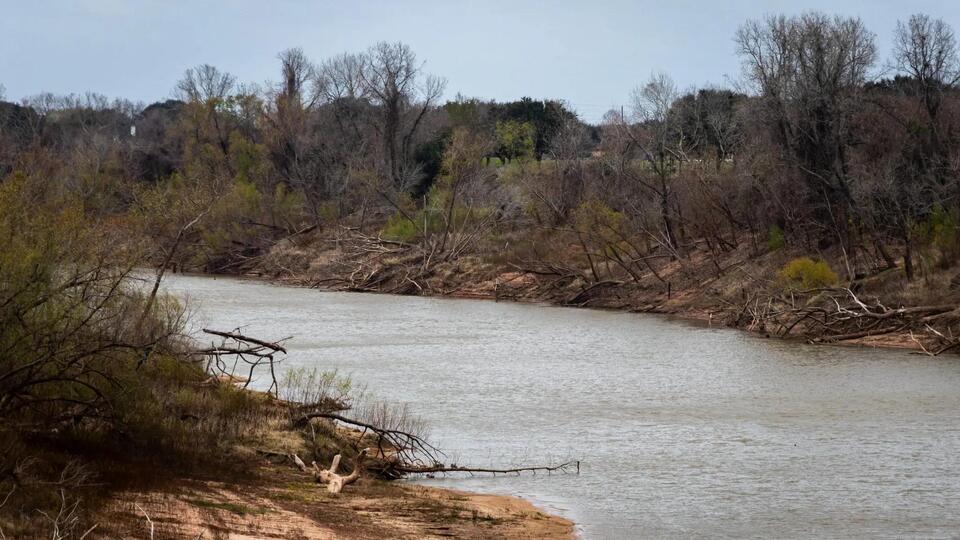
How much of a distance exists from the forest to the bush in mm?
93

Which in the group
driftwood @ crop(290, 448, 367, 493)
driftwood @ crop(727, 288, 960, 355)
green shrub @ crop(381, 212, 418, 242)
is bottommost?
driftwood @ crop(290, 448, 367, 493)

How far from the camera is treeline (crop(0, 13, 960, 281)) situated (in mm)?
44750

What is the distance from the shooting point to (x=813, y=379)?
30.8m

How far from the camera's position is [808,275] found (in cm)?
4272

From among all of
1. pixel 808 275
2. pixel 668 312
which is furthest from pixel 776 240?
pixel 808 275

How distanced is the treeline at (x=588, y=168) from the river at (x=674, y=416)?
22.6ft

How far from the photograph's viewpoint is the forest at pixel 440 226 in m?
16.3

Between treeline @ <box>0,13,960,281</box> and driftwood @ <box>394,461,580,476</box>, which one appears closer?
driftwood @ <box>394,461,580,476</box>

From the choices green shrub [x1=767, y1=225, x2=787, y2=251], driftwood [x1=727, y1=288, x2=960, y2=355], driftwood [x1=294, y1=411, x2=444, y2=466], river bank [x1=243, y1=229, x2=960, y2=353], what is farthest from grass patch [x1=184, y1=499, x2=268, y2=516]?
green shrub [x1=767, y1=225, x2=787, y2=251]

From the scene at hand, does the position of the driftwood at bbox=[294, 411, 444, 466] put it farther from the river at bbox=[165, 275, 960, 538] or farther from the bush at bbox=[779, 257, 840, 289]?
the bush at bbox=[779, 257, 840, 289]

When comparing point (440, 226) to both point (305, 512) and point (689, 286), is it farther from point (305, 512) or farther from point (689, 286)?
point (305, 512)

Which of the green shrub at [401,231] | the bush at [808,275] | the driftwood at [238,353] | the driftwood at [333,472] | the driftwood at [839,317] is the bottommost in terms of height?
the driftwood at [333,472]

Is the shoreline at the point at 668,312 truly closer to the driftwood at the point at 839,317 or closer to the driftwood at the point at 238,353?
the driftwood at the point at 839,317

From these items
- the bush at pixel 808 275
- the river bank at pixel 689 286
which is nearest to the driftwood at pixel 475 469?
the river bank at pixel 689 286
